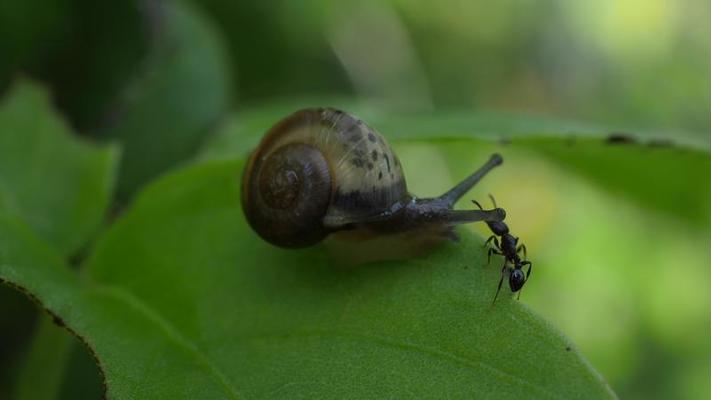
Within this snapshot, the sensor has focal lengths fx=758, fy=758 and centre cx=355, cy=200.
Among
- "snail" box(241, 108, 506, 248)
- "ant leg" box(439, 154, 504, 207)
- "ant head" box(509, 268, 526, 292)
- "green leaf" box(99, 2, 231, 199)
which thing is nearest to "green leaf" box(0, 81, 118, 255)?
"green leaf" box(99, 2, 231, 199)

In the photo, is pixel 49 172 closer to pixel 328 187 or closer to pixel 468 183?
pixel 328 187

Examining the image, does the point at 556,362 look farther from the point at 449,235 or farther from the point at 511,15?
the point at 511,15

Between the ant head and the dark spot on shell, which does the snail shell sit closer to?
the ant head

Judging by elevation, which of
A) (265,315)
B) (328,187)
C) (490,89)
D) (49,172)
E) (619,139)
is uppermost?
(619,139)

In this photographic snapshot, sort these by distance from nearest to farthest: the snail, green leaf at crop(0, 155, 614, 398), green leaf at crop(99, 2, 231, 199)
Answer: green leaf at crop(0, 155, 614, 398)
the snail
green leaf at crop(99, 2, 231, 199)

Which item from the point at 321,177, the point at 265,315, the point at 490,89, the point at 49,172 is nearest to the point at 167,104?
the point at 49,172

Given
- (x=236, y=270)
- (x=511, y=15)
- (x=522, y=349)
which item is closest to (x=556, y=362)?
(x=522, y=349)
